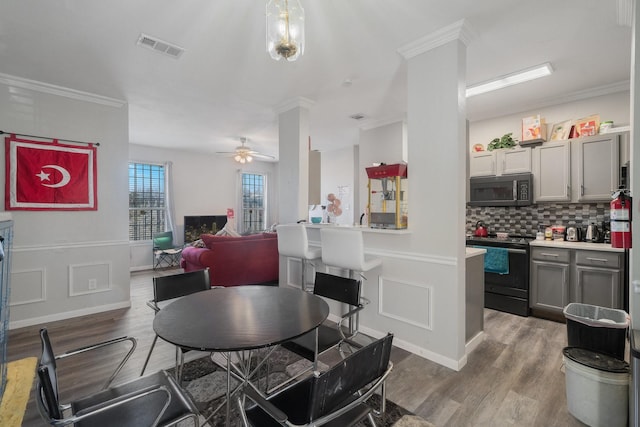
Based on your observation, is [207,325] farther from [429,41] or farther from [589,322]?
[429,41]

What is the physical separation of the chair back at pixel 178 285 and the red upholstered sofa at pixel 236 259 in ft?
7.34

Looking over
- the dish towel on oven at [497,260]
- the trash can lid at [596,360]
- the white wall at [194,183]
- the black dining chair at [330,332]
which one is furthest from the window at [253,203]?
the trash can lid at [596,360]

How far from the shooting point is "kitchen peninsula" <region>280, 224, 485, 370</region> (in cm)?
261

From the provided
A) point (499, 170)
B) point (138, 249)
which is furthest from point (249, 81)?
point (138, 249)

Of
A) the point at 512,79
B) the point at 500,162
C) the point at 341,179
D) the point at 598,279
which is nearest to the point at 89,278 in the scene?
the point at 341,179

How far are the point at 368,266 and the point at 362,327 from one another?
0.84m

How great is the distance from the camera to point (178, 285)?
7.83 ft

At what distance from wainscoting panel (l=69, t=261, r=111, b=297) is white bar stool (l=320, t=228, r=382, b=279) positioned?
3.12 meters

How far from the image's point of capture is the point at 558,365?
2.55 meters

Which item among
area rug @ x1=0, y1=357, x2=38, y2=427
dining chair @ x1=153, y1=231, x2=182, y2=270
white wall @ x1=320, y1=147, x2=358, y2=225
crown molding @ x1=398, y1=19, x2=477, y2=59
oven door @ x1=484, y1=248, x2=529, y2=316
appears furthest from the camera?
white wall @ x1=320, y1=147, x2=358, y2=225

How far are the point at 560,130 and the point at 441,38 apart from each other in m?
2.56

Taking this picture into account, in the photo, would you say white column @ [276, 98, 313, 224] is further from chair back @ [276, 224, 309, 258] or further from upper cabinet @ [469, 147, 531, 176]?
upper cabinet @ [469, 147, 531, 176]

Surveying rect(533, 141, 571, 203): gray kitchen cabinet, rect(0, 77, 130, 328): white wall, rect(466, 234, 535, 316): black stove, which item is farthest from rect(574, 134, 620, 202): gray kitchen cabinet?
rect(0, 77, 130, 328): white wall

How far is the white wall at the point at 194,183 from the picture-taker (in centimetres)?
703
